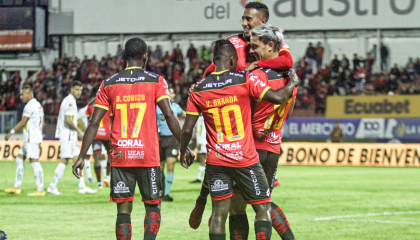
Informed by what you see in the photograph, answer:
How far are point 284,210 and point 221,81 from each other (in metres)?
5.55

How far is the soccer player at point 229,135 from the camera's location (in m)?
5.62

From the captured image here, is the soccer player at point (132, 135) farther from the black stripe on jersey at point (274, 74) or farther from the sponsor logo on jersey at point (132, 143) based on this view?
the black stripe on jersey at point (274, 74)

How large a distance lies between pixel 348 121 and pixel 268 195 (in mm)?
22196

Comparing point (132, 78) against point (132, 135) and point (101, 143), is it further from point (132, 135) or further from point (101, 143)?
point (101, 143)

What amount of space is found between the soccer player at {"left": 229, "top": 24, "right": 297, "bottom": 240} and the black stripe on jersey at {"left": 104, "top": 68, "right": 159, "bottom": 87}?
3.75ft

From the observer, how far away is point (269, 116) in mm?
6062

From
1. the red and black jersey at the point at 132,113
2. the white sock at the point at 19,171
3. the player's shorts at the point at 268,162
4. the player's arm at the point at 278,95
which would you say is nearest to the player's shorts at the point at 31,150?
Answer: the white sock at the point at 19,171

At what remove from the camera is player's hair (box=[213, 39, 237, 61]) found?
577 cm

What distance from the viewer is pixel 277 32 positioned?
5.89 meters

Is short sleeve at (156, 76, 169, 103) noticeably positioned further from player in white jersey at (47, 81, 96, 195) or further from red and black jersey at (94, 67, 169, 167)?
player in white jersey at (47, 81, 96, 195)

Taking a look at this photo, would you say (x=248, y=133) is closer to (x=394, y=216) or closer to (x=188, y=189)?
(x=394, y=216)

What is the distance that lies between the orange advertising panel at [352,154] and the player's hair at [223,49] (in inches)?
751

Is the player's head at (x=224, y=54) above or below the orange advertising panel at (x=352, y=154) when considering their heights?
above

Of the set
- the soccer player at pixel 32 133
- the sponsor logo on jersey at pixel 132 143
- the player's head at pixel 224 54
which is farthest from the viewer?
the soccer player at pixel 32 133
